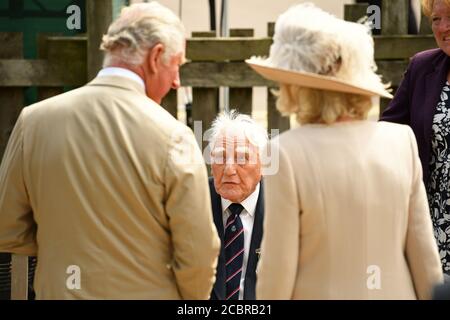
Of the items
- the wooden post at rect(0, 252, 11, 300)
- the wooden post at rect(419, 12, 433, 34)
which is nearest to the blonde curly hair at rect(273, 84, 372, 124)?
A: the wooden post at rect(0, 252, 11, 300)

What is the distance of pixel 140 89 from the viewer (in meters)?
4.03

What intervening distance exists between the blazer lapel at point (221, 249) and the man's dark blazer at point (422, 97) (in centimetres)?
86

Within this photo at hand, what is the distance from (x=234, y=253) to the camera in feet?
16.7

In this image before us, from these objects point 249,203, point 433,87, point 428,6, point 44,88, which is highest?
point 428,6

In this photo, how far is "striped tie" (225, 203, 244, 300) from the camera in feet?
16.5

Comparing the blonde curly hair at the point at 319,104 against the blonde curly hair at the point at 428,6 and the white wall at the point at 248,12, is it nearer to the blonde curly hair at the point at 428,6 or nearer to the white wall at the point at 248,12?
the blonde curly hair at the point at 428,6

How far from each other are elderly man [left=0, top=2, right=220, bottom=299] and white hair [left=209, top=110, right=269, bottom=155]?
4.52ft

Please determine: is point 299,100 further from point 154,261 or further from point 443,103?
point 443,103

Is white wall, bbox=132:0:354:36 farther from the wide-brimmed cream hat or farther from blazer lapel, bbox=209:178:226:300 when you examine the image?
the wide-brimmed cream hat

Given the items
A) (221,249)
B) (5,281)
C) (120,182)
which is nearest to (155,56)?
(120,182)

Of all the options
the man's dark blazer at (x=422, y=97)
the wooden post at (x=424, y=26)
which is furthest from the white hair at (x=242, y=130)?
the wooden post at (x=424, y=26)

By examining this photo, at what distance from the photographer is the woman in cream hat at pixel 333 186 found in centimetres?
372

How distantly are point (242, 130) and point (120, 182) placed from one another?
157cm

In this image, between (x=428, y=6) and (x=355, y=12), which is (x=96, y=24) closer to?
(x=355, y=12)
